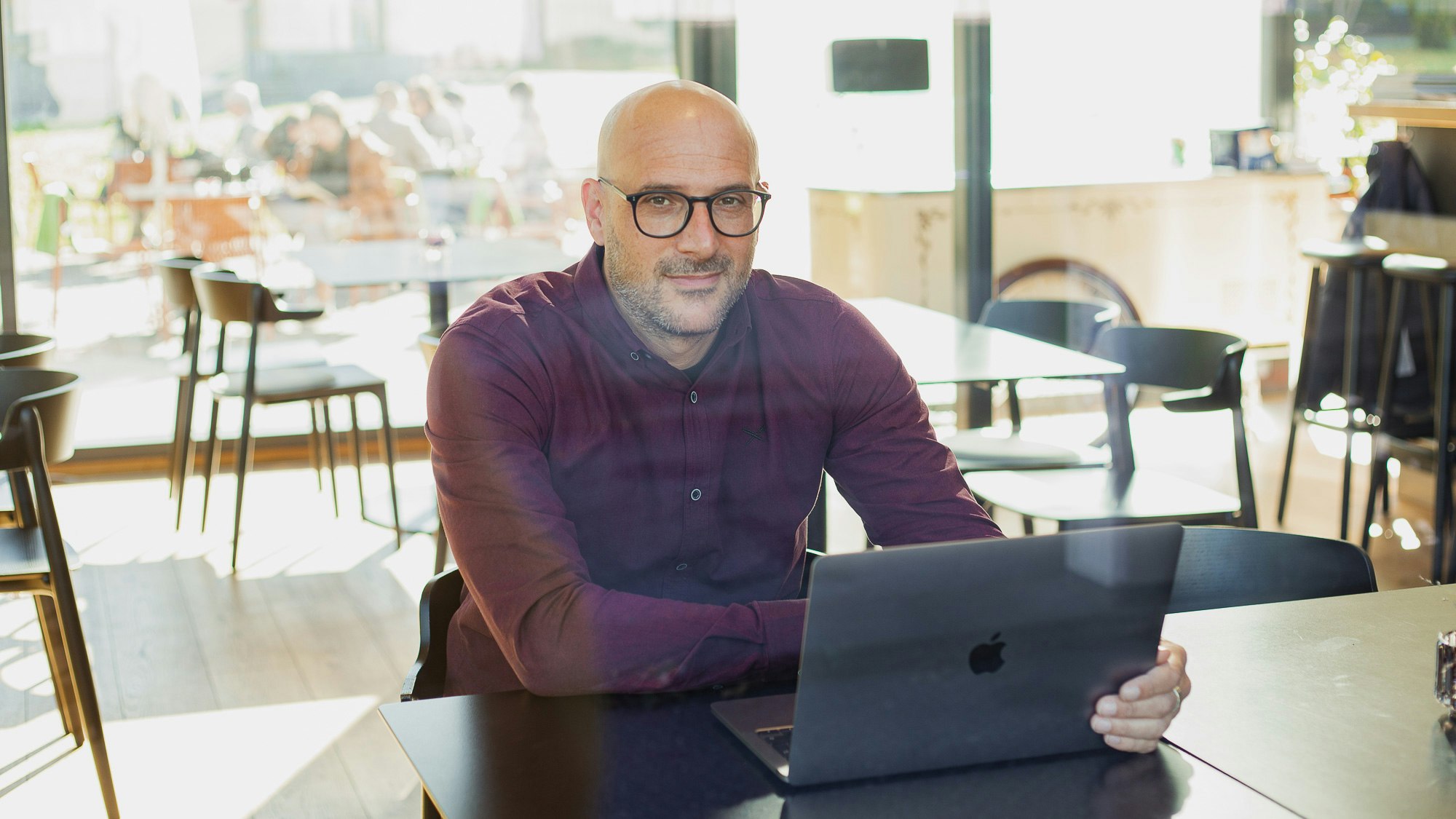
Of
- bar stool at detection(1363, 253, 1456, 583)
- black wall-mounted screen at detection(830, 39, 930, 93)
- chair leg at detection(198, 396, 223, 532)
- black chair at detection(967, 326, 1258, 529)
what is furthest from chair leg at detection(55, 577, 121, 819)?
black wall-mounted screen at detection(830, 39, 930, 93)

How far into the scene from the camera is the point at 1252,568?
5.86 ft

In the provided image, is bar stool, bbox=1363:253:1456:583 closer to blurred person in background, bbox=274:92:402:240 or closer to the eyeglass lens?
the eyeglass lens

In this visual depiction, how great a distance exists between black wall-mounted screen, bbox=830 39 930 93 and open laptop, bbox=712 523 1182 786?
4.23 metres

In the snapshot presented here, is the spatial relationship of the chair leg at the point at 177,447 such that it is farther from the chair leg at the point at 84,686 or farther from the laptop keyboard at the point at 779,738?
the laptop keyboard at the point at 779,738

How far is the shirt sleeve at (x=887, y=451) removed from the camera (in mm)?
1750

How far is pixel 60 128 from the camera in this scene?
5.04m

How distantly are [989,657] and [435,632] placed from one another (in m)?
0.85

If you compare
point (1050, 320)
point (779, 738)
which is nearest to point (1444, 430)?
point (1050, 320)

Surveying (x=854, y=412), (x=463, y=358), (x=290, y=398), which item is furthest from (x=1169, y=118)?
(x=463, y=358)

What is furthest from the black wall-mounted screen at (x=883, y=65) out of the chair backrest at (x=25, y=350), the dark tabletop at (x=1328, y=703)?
the dark tabletop at (x=1328, y=703)

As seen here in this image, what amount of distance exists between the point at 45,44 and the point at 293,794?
135 inches

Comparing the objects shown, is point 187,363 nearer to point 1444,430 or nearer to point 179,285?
point 179,285

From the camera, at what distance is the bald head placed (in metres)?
1.67

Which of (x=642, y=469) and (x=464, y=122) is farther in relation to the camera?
(x=464, y=122)
